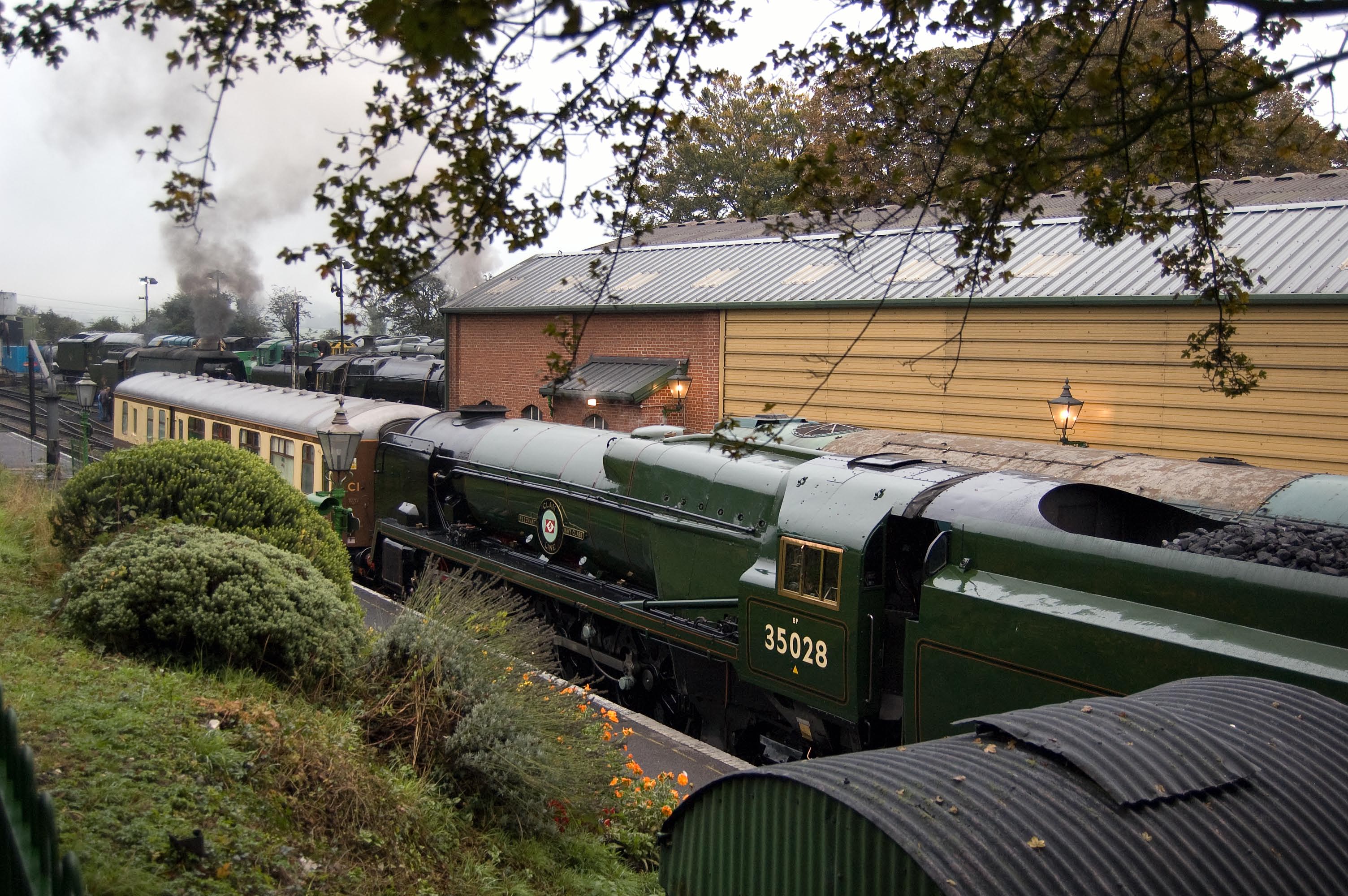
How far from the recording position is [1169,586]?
5582mm

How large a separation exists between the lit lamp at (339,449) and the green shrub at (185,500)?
4499 millimetres

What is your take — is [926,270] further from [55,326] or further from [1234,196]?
[55,326]

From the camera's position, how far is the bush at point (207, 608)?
6.50m

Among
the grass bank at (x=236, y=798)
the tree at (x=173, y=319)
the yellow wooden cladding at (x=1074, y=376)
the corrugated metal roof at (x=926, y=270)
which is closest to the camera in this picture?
the grass bank at (x=236, y=798)

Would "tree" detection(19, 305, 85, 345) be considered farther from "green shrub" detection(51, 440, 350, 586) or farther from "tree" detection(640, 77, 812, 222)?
"green shrub" detection(51, 440, 350, 586)

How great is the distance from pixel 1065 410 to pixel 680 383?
8290 millimetres

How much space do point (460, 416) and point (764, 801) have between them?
37.0 feet

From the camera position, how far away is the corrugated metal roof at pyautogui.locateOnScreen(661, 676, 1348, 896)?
3.06 m

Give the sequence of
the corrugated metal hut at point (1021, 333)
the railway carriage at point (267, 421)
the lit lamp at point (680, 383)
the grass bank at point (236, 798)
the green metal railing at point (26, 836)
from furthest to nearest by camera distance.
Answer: the lit lamp at point (680, 383), the railway carriage at point (267, 421), the corrugated metal hut at point (1021, 333), the grass bank at point (236, 798), the green metal railing at point (26, 836)

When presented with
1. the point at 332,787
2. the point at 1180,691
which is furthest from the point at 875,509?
the point at 332,787

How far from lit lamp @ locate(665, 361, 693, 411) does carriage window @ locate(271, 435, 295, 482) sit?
7340mm

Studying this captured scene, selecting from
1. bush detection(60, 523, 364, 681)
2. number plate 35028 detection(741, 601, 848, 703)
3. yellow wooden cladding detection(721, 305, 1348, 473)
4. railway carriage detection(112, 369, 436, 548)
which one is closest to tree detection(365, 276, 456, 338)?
railway carriage detection(112, 369, 436, 548)

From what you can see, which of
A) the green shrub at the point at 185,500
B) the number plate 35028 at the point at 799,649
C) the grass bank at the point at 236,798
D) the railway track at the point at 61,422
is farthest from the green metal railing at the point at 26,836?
the railway track at the point at 61,422

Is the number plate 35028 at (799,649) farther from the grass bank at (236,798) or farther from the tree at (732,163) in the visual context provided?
the tree at (732,163)
